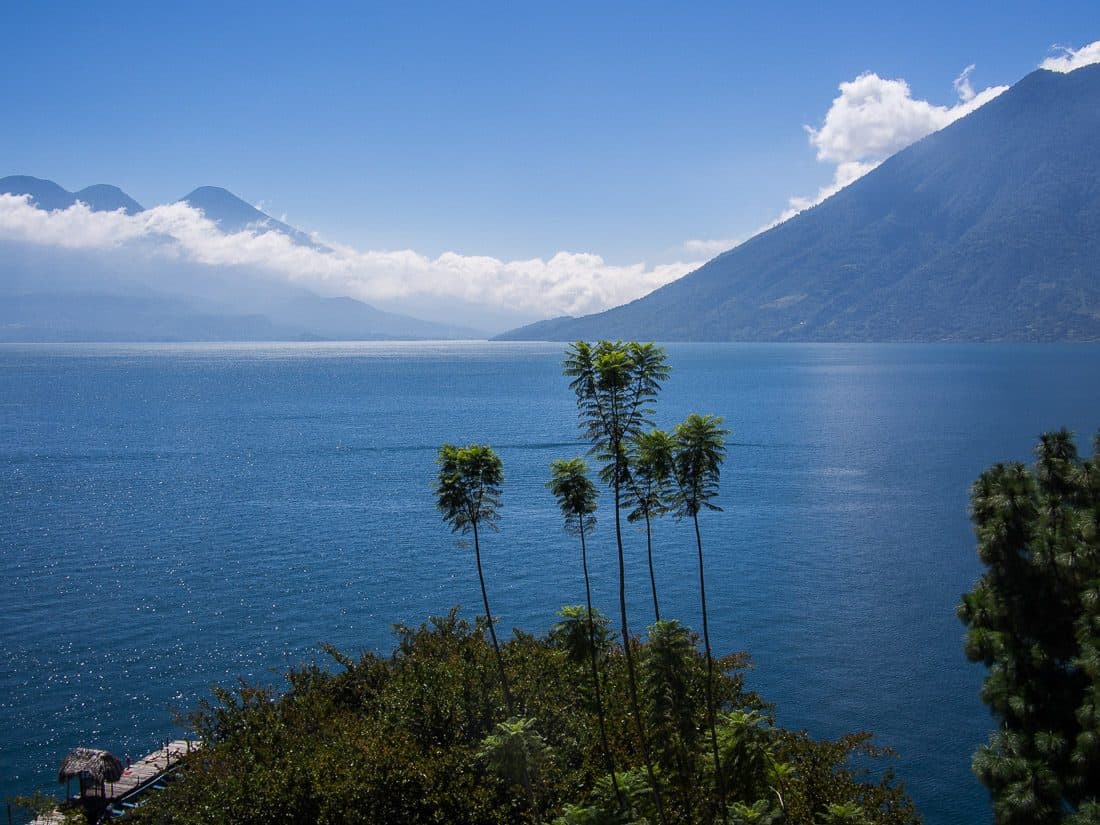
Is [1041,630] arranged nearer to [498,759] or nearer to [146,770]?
[498,759]

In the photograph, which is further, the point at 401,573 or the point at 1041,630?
the point at 401,573

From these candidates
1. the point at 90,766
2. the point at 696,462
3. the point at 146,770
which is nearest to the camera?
the point at 696,462

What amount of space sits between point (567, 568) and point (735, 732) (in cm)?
4611

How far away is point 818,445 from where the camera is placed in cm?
13475

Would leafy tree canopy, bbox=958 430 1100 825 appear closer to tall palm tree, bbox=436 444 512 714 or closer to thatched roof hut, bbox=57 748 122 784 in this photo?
tall palm tree, bbox=436 444 512 714

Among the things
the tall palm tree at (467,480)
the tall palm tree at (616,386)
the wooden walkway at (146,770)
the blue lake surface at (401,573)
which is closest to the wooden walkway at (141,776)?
the wooden walkway at (146,770)

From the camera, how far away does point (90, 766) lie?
36.8 metres

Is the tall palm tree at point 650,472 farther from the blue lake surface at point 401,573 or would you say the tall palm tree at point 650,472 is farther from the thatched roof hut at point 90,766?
the thatched roof hut at point 90,766

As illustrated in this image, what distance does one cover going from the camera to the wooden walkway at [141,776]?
37250 millimetres

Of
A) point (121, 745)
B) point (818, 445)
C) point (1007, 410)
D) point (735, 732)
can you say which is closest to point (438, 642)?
point (735, 732)

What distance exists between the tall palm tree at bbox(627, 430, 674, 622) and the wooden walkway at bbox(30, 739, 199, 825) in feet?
74.7

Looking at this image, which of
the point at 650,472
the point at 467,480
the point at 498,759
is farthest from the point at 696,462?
the point at 498,759

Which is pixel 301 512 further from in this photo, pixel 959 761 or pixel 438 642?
pixel 959 761

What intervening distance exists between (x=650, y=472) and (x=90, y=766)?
1149 inches
